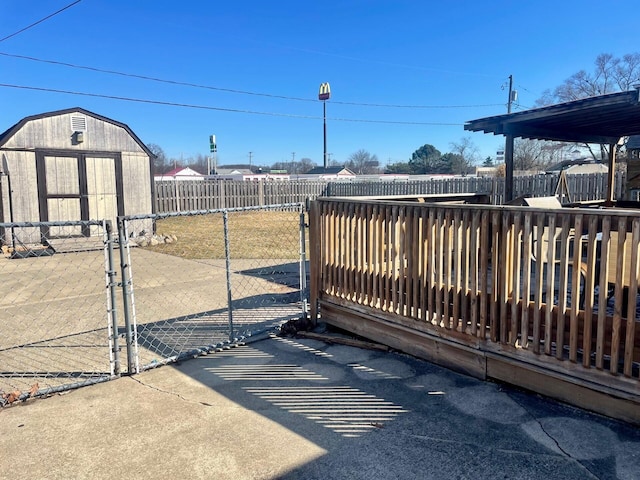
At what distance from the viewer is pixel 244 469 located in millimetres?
2521

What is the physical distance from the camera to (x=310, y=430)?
2939 millimetres

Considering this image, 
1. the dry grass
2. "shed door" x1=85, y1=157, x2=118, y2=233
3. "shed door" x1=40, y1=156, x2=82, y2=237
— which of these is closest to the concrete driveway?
the dry grass

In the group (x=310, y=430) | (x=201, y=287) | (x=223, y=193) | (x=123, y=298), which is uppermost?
(x=223, y=193)

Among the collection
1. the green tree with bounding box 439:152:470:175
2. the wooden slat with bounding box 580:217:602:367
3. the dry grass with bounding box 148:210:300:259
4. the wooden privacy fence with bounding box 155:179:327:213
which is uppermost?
the green tree with bounding box 439:152:470:175

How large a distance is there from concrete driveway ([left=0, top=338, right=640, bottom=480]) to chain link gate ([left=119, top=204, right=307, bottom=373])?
708 mm

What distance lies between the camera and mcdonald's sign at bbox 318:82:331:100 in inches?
1643

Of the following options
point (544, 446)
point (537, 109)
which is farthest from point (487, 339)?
point (537, 109)

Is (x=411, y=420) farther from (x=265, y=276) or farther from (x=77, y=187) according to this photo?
(x=77, y=187)

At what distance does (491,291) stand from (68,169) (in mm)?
10850

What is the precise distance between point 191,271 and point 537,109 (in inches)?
235

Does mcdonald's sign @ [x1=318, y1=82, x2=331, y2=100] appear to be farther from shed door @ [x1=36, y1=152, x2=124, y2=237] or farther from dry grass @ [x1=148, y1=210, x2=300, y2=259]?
shed door @ [x1=36, y1=152, x2=124, y2=237]

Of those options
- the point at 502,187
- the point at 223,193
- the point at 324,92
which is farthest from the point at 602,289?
the point at 324,92

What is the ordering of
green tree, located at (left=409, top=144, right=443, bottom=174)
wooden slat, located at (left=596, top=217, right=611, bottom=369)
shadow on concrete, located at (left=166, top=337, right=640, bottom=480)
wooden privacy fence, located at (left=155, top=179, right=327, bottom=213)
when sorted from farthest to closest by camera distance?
green tree, located at (left=409, top=144, right=443, bottom=174), wooden privacy fence, located at (left=155, top=179, right=327, bottom=213), wooden slat, located at (left=596, top=217, right=611, bottom=369), shadow on concrete, located at (left=166, top=337, right=640, bottom=480)

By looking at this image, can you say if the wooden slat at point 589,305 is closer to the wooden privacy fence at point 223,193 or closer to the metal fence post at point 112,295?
the metal fence post at point 112,295
